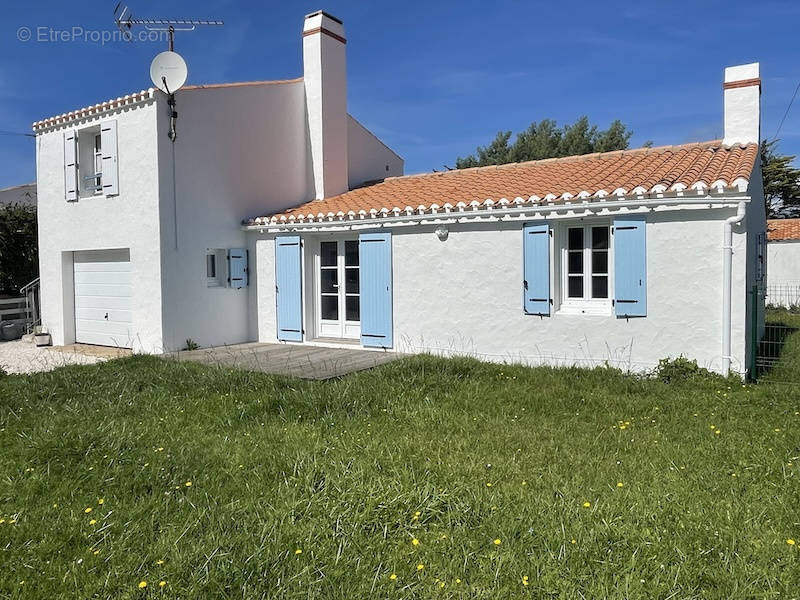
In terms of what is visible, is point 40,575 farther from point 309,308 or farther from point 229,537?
point 309,308

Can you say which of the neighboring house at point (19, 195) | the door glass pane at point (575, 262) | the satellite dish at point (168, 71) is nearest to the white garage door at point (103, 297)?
the satellite dish at point (168, 71)

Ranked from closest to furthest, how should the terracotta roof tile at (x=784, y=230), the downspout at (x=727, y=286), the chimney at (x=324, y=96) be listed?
the downspout at (x=727, y=286) < the chimney at (x=324, y=96) < the terracotta roof tile at (x=784, y=230)

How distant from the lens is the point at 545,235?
8867mm

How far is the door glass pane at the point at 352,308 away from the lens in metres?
11.4

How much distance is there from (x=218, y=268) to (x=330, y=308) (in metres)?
2.36

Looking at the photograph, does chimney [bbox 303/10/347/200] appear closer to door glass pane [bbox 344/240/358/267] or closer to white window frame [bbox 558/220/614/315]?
door glass pane [bbox 344/240/358/267]

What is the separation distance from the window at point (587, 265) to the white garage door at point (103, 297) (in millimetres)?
8255

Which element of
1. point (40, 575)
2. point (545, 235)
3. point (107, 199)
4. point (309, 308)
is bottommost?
point (40, 575)

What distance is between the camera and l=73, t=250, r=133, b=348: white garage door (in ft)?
38.3

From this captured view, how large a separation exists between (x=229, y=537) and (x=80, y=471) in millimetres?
1850

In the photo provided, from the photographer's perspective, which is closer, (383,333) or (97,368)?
(97,368)

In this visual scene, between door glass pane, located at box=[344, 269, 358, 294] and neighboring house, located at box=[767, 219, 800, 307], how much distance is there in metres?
17.6

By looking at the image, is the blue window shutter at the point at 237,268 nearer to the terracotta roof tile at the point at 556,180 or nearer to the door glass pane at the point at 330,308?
the terracotta roof tile at the point at 556,180

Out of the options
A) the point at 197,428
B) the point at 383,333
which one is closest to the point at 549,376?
the point at 383,333
